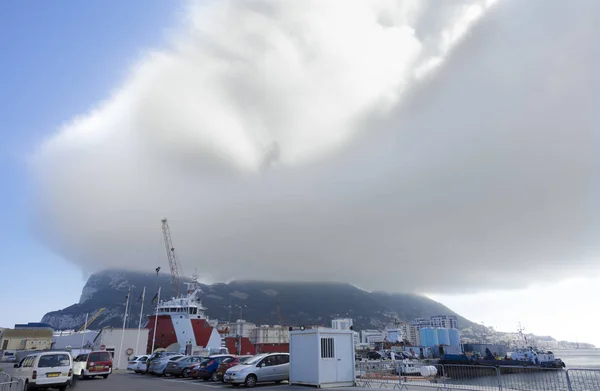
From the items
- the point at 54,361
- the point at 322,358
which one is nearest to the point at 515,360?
the point at 322,358

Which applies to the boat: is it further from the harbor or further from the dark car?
the dark car

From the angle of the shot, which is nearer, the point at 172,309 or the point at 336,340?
the point at 336,340

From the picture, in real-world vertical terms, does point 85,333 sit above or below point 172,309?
below

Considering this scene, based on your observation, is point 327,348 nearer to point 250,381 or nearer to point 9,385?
point 250,381

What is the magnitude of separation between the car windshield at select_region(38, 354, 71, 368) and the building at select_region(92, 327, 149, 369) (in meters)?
31.6

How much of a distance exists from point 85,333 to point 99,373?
4435 cm

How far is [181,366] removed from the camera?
28.8m

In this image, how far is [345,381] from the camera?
19641mm

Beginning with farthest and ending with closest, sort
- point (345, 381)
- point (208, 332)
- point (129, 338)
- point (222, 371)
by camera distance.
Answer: point (208, 332), point (129, 338), point (222, 371), point (345, 381)

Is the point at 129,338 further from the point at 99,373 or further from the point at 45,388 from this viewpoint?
the point at 45,388

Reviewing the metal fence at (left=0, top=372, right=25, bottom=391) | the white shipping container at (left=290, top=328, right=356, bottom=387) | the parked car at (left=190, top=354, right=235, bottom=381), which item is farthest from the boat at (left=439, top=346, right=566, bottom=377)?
the metal fence at (left=0, top=372, right=25, bottom=391)

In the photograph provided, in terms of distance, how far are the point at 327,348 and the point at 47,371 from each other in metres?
13.4

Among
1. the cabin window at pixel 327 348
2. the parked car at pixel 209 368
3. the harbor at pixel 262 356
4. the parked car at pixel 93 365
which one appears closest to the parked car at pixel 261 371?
the harbor at pixel 262 356

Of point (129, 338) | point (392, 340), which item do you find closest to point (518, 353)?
point (392, 340)
